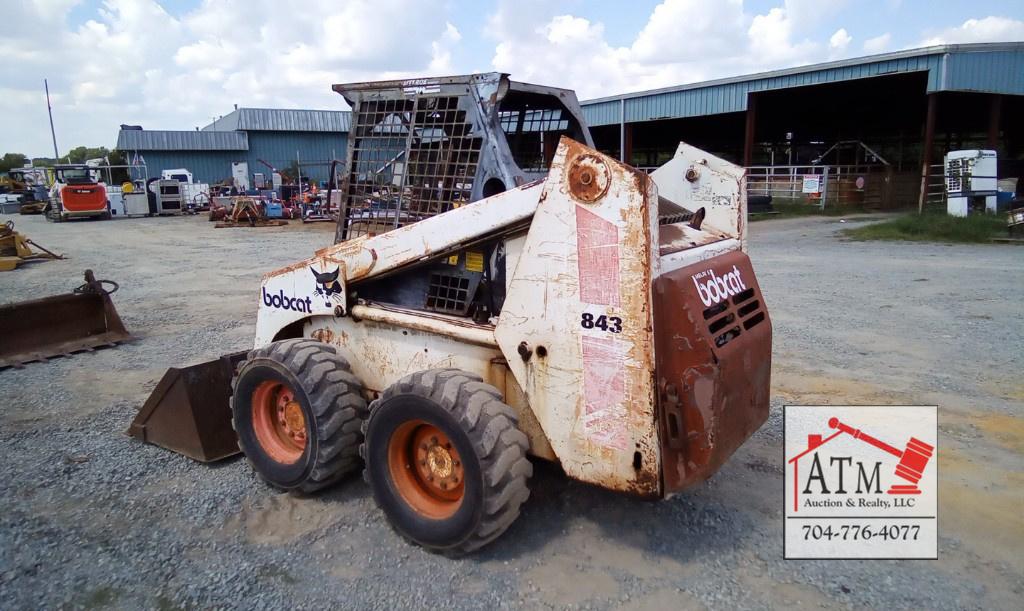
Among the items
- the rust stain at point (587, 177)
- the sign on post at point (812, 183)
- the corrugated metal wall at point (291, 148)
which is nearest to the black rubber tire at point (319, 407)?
the rust stain at point (587, 177)

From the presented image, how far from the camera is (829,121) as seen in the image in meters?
31.4

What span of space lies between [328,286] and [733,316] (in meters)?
2.24

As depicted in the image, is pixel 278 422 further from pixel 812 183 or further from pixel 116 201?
pixel 116 201

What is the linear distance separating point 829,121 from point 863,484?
3237 cm

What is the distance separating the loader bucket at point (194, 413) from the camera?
436 cm

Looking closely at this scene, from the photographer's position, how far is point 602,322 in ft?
9.21

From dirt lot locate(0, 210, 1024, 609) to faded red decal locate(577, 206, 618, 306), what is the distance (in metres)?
1.29

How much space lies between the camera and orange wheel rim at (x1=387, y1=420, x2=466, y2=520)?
3268 mm

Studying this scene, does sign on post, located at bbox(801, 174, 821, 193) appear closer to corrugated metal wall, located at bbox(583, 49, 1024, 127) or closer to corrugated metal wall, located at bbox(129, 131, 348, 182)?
corrugated metal wall, located at bbox(583, 49, 1024, 127)

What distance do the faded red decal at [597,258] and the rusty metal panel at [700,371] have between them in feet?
0.62

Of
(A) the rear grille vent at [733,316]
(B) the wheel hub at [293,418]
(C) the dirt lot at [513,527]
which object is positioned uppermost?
(A) the rear grille vent at [733,316]

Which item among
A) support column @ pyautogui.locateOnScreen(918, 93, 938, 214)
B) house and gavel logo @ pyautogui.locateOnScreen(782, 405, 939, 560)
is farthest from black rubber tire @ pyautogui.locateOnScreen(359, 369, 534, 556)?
support column @ pyautogui.locateOnScreen(918, 93, 938, 214)

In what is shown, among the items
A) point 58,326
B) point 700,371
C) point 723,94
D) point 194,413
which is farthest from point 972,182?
point 58,326

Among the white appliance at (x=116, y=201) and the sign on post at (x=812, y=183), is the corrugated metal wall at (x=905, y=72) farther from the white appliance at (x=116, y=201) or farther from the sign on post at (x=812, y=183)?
the white appliance at (x=116, y=201)
